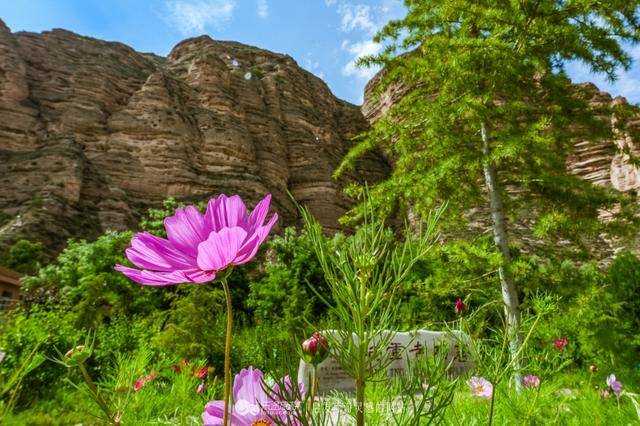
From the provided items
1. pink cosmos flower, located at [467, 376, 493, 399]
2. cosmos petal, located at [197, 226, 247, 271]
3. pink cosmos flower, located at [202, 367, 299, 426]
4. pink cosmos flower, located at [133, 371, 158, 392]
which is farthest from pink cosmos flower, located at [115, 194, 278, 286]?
pink cosmos flower, located at [467, 376, 493, 399]

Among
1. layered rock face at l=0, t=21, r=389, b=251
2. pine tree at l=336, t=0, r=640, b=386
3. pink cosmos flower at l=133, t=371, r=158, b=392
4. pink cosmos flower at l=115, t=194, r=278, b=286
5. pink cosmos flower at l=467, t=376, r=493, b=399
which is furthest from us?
layered rock face at l=0, t=21, r=389, b=251

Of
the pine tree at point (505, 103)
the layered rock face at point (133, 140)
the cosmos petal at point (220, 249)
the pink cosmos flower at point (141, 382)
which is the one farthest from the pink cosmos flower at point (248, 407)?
the layered rock face at point (133, 140)

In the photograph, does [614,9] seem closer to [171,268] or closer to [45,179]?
[171,268]

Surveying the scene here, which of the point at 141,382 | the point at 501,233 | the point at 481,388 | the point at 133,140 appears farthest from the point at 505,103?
the point at 133,140

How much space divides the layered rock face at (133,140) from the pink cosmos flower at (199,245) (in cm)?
1777

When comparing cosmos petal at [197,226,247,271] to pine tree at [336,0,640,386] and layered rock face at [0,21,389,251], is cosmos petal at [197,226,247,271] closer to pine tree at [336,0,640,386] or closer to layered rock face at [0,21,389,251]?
pine tree at [336,0,640,386]

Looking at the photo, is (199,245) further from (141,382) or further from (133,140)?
(133,140)

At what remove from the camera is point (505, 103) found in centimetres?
510

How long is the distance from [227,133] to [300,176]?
252 inches

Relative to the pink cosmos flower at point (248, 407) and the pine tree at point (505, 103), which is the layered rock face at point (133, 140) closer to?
the pine tree at point (505, 103)

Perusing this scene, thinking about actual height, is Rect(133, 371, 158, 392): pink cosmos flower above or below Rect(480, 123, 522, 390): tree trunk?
below

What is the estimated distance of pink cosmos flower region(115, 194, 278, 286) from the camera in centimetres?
57

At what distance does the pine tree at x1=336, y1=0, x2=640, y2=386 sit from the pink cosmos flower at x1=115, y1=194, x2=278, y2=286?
4236 mm

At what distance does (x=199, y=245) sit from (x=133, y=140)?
25.5 m
